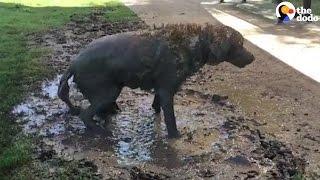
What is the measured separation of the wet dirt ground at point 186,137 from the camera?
21.0 feet

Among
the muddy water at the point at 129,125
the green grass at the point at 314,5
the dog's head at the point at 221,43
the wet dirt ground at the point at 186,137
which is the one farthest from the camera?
the green grass at the point at 314,5

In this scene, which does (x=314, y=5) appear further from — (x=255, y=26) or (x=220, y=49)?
(x=220, y=49)

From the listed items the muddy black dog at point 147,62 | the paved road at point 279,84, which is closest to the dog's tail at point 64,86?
the muddy black dog at point 147,62

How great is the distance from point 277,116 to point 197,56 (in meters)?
1.73

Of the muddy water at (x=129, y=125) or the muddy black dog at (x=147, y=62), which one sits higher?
the muddy black dog at (x=147, y=62)

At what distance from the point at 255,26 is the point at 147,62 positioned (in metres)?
9.94

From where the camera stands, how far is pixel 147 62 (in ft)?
23.5

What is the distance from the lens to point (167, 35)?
7273 millimetres

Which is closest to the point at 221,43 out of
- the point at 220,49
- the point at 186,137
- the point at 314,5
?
the point at 220,49

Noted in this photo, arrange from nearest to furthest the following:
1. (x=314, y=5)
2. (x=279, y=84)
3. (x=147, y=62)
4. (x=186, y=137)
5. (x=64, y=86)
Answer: (x=147, y=62)
(x=186, y=137)
(x=64, y=86)
(x=279, y=84)
(x=314, y=5)

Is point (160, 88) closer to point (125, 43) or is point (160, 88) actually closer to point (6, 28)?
point (125, 43)

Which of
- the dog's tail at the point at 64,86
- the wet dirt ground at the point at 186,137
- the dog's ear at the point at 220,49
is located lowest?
the wet dirt ground at the point at 186,137

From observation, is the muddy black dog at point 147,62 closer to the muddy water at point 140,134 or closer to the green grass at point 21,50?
the muddy water at point 140,134

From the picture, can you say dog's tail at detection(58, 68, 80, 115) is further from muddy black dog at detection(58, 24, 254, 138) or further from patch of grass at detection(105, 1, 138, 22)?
patch of grass at detection(105, 1, 138, 22)
